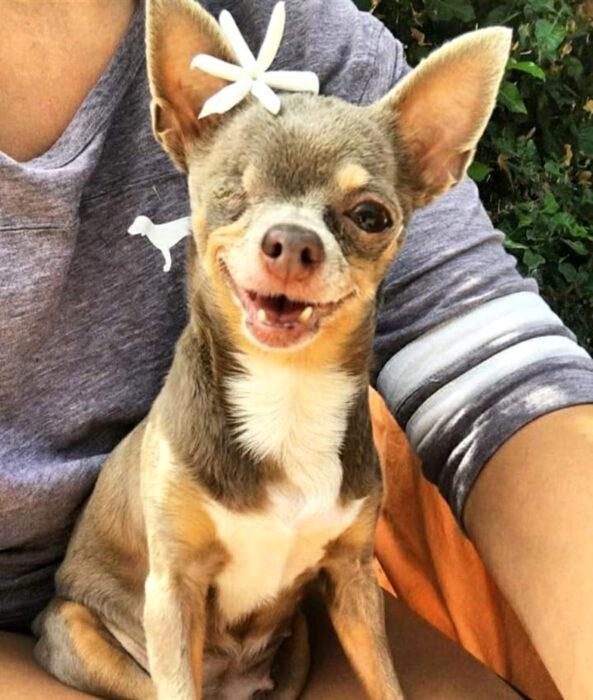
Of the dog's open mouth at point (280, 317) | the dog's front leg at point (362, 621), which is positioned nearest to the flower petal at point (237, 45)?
the dog's open mouth at point (280, 317)

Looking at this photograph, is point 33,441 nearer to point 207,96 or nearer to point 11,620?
point 11,620

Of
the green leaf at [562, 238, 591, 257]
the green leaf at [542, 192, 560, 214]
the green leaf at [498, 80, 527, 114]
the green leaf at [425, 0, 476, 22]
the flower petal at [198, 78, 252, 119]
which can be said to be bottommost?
the green leaf at [562, 238, 591, 257]

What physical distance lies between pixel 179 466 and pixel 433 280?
0.45 metres

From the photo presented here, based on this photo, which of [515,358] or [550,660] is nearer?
[550,660]

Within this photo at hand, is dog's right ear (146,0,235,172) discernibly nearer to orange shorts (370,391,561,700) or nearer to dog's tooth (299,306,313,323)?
dog's tooth (299,306,313,323)

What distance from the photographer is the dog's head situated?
110 cm

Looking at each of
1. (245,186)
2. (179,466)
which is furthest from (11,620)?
(245,186)

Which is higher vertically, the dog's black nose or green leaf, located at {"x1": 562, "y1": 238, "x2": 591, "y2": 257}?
the dog's black nose

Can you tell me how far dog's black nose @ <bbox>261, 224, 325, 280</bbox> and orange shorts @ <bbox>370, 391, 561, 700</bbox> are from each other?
0.61m

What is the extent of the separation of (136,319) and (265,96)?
0.40 metres

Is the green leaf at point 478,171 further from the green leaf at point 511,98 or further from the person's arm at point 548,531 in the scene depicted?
the person's arm at point 548,531

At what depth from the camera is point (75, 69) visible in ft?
4.66

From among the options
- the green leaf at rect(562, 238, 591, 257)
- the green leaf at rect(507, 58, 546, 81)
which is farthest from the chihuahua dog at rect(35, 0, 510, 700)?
the green leaf at rect(562, 238, 591, 257)

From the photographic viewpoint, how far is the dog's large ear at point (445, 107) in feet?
3.86
